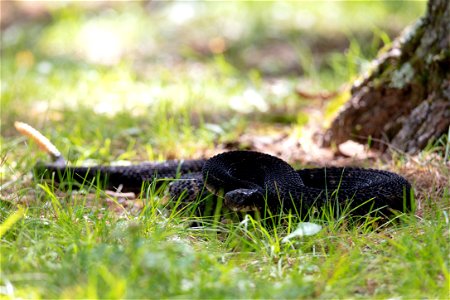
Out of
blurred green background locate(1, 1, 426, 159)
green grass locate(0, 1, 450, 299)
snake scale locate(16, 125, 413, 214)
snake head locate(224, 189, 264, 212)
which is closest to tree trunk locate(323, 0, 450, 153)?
green grass locate(0, 1, 450, 299)

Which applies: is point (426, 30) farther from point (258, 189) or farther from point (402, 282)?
point (402, 282)

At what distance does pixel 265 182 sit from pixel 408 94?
1.87m

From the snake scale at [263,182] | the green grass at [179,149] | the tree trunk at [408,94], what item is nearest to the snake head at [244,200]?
the snake scale at [263,182]

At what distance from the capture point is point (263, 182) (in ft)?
12.5

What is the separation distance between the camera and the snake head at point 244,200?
129 inches

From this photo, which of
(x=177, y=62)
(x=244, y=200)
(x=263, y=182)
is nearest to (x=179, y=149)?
(x=263, y=182)

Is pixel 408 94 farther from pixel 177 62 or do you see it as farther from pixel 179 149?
pixel 177 62

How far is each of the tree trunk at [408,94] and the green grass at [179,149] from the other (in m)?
0.32

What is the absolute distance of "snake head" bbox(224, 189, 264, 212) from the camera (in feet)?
10.7

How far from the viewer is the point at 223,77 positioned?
7461 millimetres

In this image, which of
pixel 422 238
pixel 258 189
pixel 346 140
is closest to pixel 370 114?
pixel 346 140

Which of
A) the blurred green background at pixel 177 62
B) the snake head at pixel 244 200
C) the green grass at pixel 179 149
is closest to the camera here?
the green grass at pixel 179 149

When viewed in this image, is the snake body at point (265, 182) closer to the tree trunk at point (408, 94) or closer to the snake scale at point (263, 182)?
the snake scale at point (263, 182)

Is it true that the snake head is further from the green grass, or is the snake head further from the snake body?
the green grass
